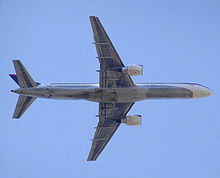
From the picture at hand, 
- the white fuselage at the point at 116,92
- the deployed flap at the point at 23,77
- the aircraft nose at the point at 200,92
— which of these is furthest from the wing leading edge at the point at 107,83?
the deployed flap at the point at 23,77

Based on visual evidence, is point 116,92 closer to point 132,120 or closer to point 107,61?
point 107,61

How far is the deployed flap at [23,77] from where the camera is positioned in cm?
5638

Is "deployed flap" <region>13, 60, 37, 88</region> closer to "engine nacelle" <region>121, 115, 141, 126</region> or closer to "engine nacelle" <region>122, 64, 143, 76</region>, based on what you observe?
"engine nacelle" <region>122, 64, 143, 76</region>

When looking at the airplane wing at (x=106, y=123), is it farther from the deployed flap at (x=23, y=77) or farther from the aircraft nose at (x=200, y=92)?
the deployed flap at (x=23, y=77)

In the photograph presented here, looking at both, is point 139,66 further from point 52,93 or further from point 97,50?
point 52,93

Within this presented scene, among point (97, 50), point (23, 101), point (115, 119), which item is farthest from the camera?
point (115, 119)

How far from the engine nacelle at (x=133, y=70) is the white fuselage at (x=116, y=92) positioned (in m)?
2.89

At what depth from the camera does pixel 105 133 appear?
212ft

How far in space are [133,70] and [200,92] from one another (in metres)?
11.7

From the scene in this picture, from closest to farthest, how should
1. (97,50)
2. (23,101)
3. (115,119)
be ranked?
(97,50)
(23,101)
(115,119)

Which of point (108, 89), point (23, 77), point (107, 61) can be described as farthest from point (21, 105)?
point (107, 61)

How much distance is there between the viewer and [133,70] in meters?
56.4

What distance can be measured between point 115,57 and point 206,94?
51.9 feet

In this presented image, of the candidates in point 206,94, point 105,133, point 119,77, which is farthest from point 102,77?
point 206,94
